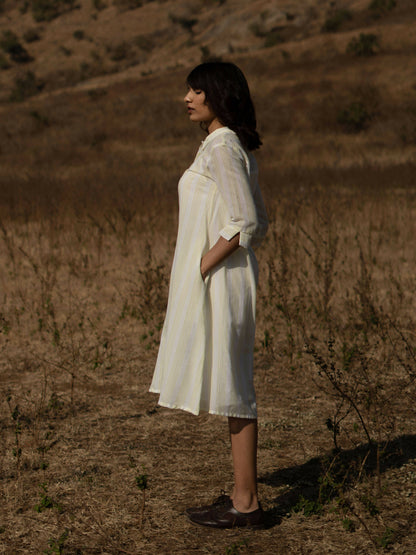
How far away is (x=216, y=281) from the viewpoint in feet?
9.54

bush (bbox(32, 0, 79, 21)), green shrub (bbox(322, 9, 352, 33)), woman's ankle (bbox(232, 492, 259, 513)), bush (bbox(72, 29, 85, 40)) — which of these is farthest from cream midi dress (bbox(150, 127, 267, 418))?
bush (bbox(32, 0, 79, 21))

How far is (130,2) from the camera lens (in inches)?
2544

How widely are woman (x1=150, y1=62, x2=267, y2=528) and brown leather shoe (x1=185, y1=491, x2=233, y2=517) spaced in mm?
301

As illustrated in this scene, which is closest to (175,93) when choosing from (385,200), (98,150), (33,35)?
(98,150)

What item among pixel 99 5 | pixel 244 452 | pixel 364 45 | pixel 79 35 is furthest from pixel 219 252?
pixel 99 5

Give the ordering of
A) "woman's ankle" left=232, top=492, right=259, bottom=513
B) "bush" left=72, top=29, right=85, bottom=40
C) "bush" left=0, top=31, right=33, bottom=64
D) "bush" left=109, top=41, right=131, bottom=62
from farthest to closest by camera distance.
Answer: "bush" left=72, top=29, right=85, bottom=40, "bush" left=0, top=31, right=33, bottom=64, "bush" left=109, top=41, right=131, bottom=62, "woman's ankle" left=232, top=492, right=259, bottom=513

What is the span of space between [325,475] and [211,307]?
3.57 feet

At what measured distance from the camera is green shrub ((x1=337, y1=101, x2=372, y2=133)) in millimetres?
24031

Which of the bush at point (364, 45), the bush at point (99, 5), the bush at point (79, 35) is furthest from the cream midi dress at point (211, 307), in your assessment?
the bush at point (99, 5)

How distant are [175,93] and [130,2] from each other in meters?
37.6

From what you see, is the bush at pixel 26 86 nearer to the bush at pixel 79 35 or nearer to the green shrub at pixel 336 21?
the bush at pixel 79 35

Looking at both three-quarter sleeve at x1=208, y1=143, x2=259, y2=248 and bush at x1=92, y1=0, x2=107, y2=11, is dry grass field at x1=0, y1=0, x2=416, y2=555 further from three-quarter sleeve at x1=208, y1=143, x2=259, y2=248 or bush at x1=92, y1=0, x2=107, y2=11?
bush at x1=92, y1=0, x2=107, y2=11

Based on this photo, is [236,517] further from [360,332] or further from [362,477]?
[360,332]

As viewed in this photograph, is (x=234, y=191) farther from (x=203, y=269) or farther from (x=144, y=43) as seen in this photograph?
(x=144, y=43)
